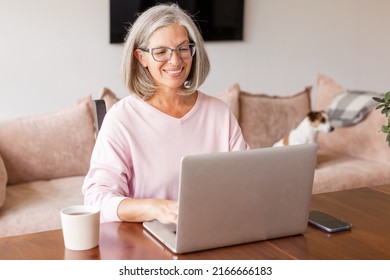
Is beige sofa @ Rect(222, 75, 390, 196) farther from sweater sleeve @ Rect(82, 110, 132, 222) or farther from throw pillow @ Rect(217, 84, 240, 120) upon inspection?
sweater sleeve @ Rect(82, 110, 132, 222)

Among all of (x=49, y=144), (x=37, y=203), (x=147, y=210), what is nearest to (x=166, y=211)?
(x=147, y=210)

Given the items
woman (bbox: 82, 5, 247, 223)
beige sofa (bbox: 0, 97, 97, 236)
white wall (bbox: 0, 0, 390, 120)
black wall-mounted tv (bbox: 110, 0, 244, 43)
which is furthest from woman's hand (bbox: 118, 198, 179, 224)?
black wall-mounted tv (bbox: 110, 0, 244, 43)

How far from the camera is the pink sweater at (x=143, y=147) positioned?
1.72m

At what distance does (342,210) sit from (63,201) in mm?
1466

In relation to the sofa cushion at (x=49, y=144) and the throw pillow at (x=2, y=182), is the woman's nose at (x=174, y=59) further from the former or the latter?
the sofa cushion at (x=49, y=144)

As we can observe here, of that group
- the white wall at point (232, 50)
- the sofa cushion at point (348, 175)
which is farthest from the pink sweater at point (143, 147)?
the white wall at point (232, 50)

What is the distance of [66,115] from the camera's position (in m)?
3.13

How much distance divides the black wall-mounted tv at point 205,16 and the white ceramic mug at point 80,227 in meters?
2.53

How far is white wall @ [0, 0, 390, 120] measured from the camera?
3.55m

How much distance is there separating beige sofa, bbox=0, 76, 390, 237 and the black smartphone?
134cm

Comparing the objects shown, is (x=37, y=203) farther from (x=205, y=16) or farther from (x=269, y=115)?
(x=205, y=16)

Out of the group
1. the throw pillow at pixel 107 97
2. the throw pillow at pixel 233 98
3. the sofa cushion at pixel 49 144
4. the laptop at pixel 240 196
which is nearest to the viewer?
the laptop at pixel 240 196

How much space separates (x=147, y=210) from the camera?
1540mm

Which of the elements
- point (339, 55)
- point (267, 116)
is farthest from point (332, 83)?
point (339, 55)
